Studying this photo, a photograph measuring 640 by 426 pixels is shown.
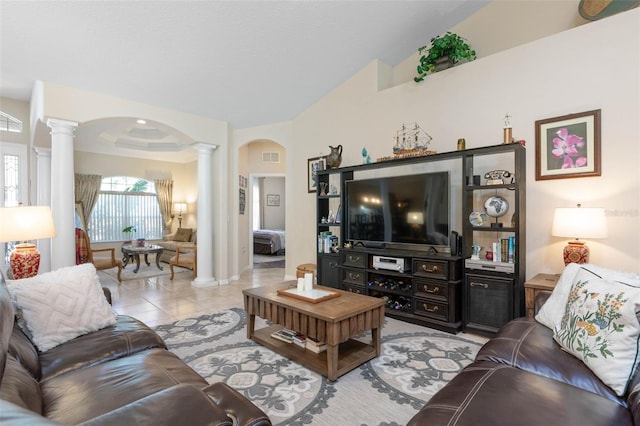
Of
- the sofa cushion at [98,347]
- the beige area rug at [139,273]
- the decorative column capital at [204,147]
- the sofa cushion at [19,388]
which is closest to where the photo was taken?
the sofa cushion at [19,388]

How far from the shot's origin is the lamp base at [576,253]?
270cm

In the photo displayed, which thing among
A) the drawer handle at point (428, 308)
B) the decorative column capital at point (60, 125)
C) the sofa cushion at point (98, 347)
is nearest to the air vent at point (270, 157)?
the decorative column capital at point (60, 125)

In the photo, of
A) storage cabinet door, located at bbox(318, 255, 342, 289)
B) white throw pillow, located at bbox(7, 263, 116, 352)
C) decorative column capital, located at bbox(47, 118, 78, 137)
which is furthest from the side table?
decorative column capital, located at bbox(47, 118, 78, 137)

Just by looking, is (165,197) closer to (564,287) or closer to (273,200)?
(273,200)

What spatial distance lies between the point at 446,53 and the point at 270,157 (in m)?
4.33

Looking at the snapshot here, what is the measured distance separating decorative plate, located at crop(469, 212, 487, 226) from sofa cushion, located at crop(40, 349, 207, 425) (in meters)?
2.88

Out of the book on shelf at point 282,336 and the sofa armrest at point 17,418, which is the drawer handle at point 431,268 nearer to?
the book on shelf at point 282,336

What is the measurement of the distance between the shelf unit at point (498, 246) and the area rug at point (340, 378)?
304 millimetres

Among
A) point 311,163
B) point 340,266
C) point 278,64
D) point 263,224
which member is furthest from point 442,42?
point 263,224

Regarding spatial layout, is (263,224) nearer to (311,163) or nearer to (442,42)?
(311,163)

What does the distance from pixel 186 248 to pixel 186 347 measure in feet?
12.9

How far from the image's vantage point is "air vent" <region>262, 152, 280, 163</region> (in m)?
7.08

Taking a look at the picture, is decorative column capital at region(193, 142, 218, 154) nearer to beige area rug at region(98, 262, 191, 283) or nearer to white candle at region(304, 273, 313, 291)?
beige area rug at region(98, 262, 191, 283)

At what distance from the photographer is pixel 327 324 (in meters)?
2.23
